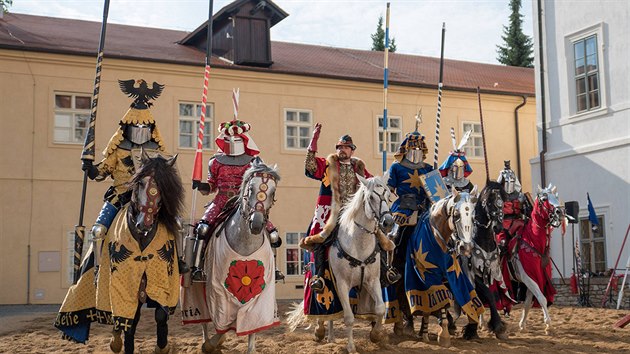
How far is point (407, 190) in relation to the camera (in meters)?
11.3

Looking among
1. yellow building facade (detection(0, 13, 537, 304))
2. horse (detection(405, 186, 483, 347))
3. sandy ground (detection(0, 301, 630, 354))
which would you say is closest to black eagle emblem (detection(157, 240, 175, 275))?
sandy ground (detection(0, 301, 630, 354))

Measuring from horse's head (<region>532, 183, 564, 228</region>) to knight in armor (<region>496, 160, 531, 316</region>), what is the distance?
0.23 m

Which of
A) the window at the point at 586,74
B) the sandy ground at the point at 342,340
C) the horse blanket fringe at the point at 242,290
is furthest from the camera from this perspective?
the window at the point at 586,74

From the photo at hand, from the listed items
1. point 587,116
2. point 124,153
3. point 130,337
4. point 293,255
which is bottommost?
point 130,337

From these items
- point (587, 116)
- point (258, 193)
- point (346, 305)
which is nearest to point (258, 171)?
point (258, 193)

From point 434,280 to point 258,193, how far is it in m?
2.85

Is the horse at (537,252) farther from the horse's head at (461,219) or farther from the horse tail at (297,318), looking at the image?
the horse tail at (297,318)

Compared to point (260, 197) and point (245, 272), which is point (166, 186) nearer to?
point (260, 197)

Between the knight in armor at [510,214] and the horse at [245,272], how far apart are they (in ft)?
14.0

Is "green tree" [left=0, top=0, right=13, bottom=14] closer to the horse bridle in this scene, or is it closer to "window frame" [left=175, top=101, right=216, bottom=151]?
"window frame" [left=175, top=101, right=216, bottom=151]

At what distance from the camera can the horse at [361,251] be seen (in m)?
9.56

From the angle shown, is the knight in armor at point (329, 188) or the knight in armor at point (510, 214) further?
the knight in armor at point (510, 214)

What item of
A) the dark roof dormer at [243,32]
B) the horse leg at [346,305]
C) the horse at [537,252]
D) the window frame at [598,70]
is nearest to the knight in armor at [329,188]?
the horse leg at [346,305]

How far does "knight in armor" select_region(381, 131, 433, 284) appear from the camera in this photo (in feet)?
36.6
